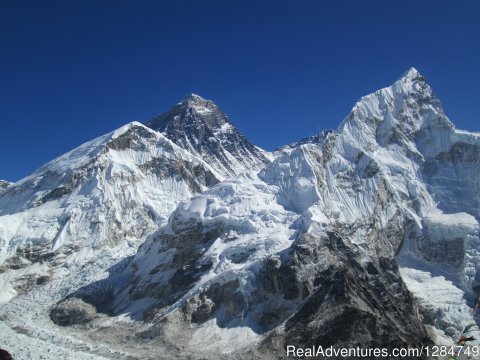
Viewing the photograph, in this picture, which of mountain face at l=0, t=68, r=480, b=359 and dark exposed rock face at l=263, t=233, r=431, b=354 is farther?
mountain face at l=0, t=68, r=480, b=359

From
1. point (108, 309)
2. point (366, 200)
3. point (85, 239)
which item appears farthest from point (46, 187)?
point (366, 200)

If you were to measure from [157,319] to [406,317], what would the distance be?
4479 centimetres

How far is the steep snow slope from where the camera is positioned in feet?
462

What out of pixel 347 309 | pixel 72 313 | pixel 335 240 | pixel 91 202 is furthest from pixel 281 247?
pixel 91 202

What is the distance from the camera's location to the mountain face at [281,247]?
8812cm

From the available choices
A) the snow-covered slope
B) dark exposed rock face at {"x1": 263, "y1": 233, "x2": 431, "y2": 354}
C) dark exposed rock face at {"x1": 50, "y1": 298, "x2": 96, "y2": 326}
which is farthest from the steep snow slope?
dark exposed rock face at {"x1": 263, "y1": 233, "x2": 431, "y2": 354}

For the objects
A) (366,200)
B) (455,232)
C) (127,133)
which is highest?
(127,133)

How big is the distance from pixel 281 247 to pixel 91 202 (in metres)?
75.2

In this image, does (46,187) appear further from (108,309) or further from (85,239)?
(108,309)

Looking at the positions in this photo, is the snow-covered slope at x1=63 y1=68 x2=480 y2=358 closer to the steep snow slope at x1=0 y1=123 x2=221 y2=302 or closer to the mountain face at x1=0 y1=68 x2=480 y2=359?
the mountain face at x1=0 y1=68 x2=480 y2=359

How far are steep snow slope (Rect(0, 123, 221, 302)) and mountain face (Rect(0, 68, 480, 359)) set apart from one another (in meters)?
0.71

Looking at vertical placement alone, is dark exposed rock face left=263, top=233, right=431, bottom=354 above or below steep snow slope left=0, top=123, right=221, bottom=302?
below

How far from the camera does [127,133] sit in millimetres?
190625

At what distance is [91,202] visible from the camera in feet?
526
